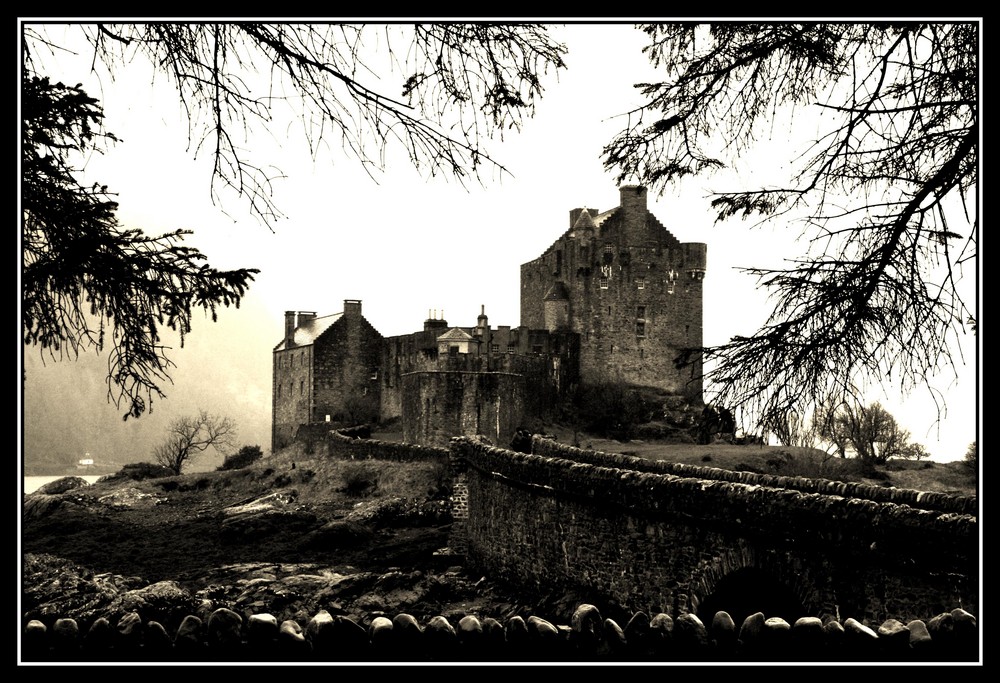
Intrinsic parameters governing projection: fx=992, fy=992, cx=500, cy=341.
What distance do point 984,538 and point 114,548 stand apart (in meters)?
27.8

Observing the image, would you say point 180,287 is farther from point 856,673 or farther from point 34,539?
point 34,539

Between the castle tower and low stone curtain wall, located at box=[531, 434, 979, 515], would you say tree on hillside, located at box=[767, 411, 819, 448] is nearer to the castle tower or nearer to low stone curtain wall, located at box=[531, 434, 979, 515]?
low stone curtain wall, located at box=[531, 434, 979, 515]

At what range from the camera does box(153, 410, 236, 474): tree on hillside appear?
58.2 m

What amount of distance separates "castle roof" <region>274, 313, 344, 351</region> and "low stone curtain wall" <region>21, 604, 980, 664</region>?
52.7m

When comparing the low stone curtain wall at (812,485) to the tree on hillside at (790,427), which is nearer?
the tree on hillside at (790,427)

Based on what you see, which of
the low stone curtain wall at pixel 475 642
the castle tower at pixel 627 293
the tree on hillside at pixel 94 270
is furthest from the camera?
the castle tower at pixel 627 293

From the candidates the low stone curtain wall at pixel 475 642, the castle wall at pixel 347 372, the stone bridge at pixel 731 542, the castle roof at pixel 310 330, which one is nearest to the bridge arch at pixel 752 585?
the stone bridge at pixel 731 542

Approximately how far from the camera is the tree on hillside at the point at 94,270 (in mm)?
7000

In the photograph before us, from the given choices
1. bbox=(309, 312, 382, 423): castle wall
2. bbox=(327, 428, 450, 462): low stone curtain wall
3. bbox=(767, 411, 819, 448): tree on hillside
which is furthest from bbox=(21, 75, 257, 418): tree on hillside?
bbox=(309, 312, 382, 423): castle wall

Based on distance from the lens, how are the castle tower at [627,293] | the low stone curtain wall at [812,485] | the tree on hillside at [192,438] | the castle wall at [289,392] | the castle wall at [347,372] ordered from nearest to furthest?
the low stone curtain wall at [812,485] → the castle tower at [627,293] → the castle wall at [347,372] → the castle wall at [289,392] → the tree on hillside at [192,438]

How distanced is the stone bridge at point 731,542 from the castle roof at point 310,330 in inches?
1653

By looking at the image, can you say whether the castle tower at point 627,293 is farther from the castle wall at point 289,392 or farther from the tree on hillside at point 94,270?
the tree on hillside at point 94,270

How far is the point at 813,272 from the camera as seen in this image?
7.31m

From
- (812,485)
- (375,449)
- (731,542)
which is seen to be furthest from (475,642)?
(375,449)
